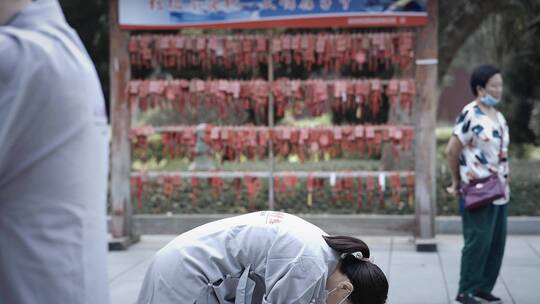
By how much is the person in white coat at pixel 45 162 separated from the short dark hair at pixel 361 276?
167 cm

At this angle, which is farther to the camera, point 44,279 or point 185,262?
point 185,262

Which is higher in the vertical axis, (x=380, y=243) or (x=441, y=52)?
(x=441, y=52)

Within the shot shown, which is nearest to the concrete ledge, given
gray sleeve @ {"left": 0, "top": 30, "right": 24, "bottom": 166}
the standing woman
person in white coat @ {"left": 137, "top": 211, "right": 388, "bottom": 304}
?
the standing woman

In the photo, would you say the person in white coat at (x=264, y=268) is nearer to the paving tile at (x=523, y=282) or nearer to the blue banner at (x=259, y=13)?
the paving tile at (x=523, y=282)

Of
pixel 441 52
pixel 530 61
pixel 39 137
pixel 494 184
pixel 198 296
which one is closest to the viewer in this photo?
pixel 39 137

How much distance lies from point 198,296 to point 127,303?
112 inches

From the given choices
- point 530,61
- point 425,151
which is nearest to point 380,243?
point 425,151

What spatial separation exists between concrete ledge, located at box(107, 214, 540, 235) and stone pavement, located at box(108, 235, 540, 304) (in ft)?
0.46

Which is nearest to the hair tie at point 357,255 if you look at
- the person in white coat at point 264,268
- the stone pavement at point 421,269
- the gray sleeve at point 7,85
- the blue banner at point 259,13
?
the person in white coat at point 264,268

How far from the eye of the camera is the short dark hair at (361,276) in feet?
11.3

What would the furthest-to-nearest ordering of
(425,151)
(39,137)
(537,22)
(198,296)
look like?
1. (537,22)
2. (425,151)
3. (198,296)
4. (39,137)

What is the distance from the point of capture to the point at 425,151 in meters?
8.51

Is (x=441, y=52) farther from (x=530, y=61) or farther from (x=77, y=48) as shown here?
(x=77, y=48)

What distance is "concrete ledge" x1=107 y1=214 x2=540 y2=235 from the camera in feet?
28.5
